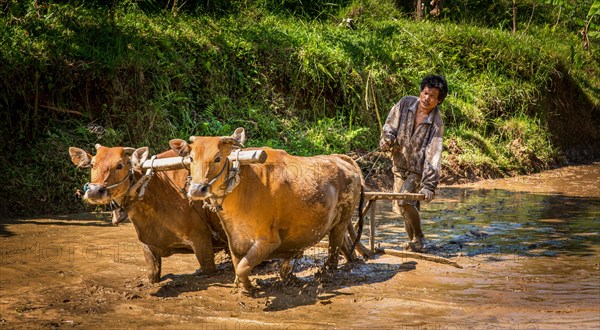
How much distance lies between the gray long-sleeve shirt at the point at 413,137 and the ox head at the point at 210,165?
2.52 meters

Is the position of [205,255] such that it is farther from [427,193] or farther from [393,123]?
[393,123]

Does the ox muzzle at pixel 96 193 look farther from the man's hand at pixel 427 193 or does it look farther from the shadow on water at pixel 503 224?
the shadow on water at pixel 503 224

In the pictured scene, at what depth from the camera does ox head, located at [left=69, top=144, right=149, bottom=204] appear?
20.4 feet

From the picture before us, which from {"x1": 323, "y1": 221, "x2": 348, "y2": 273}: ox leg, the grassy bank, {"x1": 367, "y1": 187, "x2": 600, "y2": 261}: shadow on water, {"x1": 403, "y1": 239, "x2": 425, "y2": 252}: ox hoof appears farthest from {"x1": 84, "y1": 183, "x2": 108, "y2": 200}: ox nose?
the grassy bank

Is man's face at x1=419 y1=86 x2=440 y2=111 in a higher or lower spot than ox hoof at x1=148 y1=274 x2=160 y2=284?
higher

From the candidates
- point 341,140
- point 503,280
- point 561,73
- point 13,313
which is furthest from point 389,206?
point 561,73

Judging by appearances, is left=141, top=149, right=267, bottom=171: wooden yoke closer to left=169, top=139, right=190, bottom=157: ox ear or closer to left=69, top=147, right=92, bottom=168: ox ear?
left=169, top=139, right=190, bottom=157: ox ear

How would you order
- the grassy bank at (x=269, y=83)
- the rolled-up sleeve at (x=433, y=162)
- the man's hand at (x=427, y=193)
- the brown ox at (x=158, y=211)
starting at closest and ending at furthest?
the brown ox at (x=158, y=211)
the man's hand at (x=427, y=193)
the rolled-up sleeve at (x=433, y=162)
the grassy bank at (x=269, y=83)

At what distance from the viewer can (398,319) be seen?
5.89m

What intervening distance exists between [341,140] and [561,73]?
7.42 meters

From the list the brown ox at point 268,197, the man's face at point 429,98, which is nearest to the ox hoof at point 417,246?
the brown ox at point 268,197

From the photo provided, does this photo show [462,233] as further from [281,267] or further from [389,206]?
[281,267]

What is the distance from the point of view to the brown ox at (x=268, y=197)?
19.8ft

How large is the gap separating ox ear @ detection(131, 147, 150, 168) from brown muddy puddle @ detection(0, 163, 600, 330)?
1058 mm
